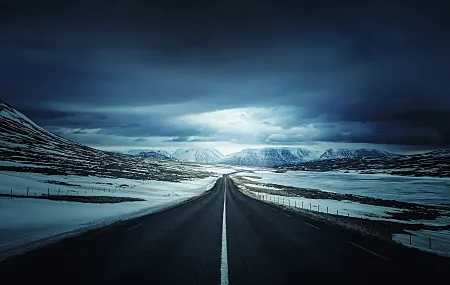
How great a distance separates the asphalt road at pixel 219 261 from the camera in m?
6.79

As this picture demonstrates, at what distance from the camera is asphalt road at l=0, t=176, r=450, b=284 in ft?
22.3

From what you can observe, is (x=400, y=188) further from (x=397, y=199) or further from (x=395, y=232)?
(x=395, y=232)

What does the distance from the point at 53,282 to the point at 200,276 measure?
3.39m

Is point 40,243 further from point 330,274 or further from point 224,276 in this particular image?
point 330,274

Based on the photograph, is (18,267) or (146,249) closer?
(18,267)

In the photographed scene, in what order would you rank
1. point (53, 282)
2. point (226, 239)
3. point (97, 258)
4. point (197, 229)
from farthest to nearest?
1. point (197, 229)
2. point (226, 239)
3. point (97, 258)
4. point (53, 282)

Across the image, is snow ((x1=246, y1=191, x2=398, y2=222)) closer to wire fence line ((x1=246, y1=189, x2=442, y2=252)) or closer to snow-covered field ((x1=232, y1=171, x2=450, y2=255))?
snow-covered field ((x1=232, y1=171, x2=450, y2=255))

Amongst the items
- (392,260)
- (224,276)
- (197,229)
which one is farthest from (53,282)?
(392,260)

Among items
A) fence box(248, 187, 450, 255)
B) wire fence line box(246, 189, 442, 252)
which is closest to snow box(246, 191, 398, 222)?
wire fence line box(246, 189, 442, 252)

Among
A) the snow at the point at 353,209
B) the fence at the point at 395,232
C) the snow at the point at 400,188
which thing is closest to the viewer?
the fence at the point at 395,232

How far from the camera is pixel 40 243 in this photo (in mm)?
10875

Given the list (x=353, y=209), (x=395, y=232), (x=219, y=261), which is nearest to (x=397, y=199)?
(x=353, y=209)

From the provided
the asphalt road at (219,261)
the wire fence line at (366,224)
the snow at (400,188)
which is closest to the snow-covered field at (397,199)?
the snow at (400,188)

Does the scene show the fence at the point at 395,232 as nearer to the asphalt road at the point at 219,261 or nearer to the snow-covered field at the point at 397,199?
the snow-covered field at the point at 397,199
